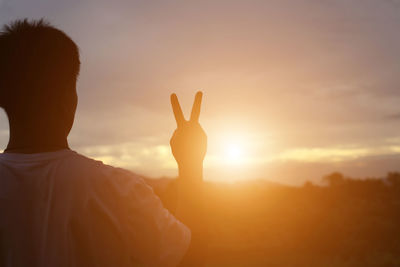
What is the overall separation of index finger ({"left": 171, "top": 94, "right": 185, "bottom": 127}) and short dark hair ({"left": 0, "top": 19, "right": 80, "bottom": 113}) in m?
0.48

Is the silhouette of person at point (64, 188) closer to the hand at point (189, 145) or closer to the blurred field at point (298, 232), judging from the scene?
the hand at point (189, 145)

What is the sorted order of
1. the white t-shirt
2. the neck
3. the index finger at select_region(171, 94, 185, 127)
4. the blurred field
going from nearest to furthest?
the white t-shirt < the neck < the index finger at select_region(171, 94, 185, 127) < the blurred field

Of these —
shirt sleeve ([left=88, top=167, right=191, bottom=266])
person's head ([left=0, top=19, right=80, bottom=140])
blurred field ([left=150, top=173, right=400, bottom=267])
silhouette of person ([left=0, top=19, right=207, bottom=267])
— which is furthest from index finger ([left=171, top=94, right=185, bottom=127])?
blurred field ([left=150, top=173, right=400, bottom=267])

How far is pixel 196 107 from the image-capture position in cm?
181

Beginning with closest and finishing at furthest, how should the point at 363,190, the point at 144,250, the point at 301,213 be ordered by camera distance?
the point at 144,250
the point at 301,213
the point at 363,190

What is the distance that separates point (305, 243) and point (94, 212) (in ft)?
96.0

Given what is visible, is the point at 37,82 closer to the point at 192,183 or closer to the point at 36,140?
the point at 36,140

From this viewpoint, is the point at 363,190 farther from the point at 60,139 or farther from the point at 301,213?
the point at 60,139

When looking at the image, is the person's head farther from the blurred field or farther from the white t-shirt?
the blurred field

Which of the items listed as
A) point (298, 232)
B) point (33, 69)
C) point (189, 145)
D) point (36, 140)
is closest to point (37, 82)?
point (33, 69)

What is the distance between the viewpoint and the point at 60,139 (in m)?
1.58

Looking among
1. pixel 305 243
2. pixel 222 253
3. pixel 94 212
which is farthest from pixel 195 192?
pixel 305 243

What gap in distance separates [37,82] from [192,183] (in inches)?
32.0

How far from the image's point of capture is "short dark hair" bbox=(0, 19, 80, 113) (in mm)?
1576
